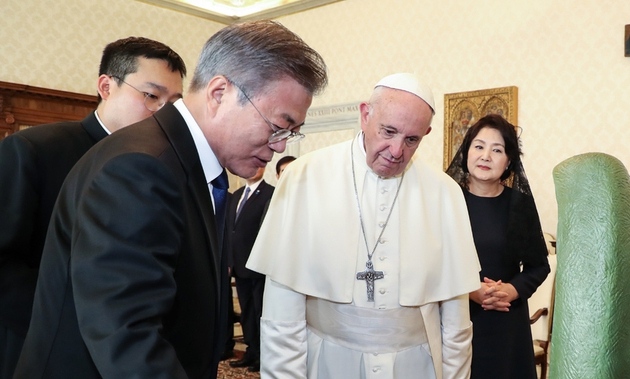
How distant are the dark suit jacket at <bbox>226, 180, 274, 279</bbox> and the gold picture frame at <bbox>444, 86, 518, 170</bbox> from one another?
2.23 metres

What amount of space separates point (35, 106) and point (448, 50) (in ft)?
16.4

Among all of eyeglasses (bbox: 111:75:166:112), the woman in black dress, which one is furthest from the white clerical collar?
the woman in black dress

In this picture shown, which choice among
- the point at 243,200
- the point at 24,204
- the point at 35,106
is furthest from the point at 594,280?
the point at 35,106

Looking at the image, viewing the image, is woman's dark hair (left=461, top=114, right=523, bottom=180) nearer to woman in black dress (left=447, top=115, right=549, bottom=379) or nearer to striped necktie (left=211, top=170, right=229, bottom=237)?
woman in black dress (left=447, top=115, right=549, bottom=379)

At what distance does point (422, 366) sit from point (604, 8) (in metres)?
5.04

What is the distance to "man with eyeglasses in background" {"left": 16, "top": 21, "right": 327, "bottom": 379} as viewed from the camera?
3.88 feet

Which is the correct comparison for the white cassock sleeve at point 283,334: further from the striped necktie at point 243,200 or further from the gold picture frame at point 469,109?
the gold picture frame at point 469,109

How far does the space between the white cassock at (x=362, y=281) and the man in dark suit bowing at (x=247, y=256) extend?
3.74 m

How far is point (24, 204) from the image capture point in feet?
5.86

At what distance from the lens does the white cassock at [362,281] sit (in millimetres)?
2367

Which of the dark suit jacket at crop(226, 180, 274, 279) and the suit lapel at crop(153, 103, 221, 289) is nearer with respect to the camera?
the suit lapel at crop(153, 103, 221, 289)

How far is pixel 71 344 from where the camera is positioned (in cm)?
135

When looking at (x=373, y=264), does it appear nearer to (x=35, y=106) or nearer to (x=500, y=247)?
(x=500, y=247)

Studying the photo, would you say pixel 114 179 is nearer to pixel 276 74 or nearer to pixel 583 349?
pixel 276 74
